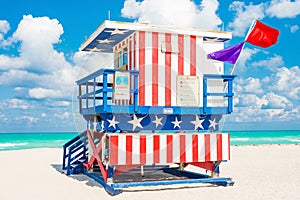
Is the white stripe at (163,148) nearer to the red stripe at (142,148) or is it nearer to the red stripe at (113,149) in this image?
the red stripe at (142,148)

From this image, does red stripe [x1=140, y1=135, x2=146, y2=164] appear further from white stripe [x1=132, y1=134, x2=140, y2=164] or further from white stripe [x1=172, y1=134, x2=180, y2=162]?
white stripe [x1=172, y1=134, x2=180, y2=162]

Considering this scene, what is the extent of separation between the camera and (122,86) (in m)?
10.4

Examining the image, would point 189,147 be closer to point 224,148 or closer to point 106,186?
point 224,148

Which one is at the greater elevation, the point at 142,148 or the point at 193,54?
the point at 193,54

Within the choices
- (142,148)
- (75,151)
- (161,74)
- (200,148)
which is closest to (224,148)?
(200,148)

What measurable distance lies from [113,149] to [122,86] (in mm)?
1623

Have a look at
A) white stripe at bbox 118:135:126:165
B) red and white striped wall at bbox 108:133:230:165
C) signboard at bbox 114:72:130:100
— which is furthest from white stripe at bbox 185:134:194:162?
signboard at bbox 114:72:130:100

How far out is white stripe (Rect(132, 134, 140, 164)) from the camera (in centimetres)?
1008

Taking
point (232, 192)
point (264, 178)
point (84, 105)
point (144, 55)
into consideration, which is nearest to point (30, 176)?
point (84, 105)

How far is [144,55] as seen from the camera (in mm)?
10836

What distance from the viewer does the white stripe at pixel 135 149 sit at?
10.1 meters

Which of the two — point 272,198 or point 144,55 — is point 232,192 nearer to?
point 272,198

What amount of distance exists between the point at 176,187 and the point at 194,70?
128 inches

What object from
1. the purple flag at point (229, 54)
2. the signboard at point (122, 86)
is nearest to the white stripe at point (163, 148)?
the signboard at point (122, 86)
